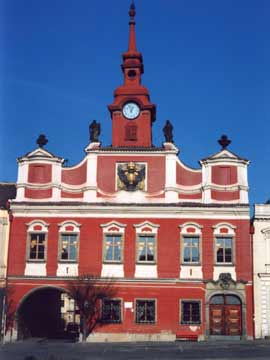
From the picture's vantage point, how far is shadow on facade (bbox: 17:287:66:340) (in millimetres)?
38844

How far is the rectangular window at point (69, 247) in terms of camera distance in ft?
128

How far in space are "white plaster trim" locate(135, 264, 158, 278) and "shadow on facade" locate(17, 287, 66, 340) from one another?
4993 millimetres

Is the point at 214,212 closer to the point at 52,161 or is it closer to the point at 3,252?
the point at 52,161

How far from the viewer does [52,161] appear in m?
40.9

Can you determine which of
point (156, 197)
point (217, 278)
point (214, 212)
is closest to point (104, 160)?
point (156, 197)

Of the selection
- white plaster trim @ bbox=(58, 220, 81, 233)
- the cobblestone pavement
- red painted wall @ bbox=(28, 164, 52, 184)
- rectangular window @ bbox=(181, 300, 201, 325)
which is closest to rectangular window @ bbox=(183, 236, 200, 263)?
rectangular window @ bbox=(181, 300, 201, 325)

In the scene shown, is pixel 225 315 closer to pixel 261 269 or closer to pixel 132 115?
pixel 261 269

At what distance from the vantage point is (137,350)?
31.5m

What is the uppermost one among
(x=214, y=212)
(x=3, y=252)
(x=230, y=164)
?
→ (x=230, y=164)

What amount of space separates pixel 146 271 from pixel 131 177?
6.13m

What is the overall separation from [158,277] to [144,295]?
1.41 meters

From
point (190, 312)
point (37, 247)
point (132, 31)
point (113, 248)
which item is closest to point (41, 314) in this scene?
point (37, 247)

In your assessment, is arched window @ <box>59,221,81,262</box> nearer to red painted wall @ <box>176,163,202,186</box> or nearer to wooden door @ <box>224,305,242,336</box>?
red painted wall @ <box>176,163,202,186</box>

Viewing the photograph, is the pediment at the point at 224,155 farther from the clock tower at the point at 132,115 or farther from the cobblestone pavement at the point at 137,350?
the cobblestone pavement at the point at 137,350
